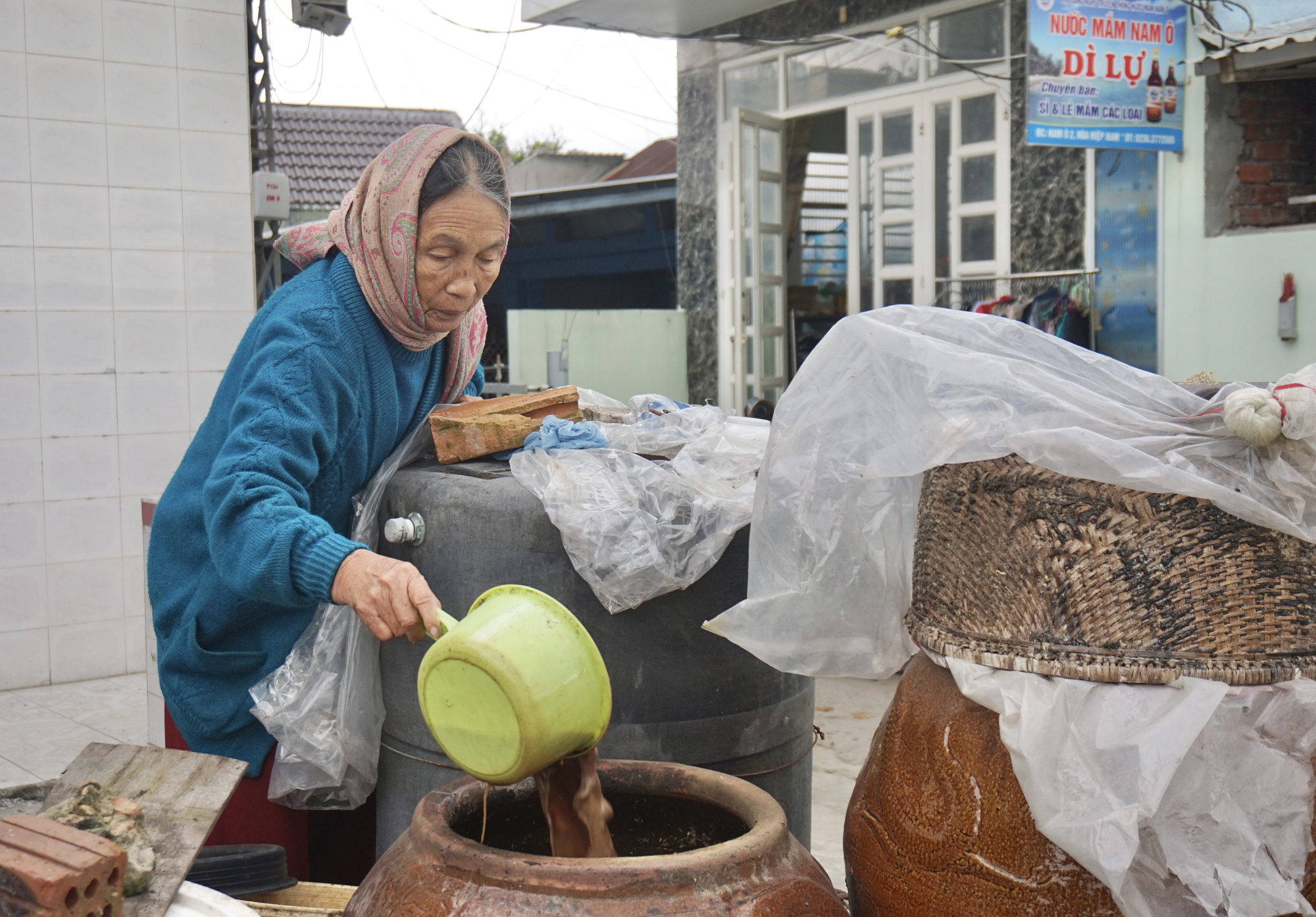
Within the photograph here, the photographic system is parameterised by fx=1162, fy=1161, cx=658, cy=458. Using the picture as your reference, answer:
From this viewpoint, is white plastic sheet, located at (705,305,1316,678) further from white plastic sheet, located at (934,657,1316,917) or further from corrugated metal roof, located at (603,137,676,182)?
corrugated metal roof, located at (603,137,676,182)

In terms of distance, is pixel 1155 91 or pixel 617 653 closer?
pixel 617 653

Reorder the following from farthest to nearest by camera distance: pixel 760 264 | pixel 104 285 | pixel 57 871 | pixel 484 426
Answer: pixel 760 264
pixel 104 285
pixel 484 426
pixel 57 871

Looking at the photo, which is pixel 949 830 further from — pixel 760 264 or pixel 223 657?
pixel 760 264

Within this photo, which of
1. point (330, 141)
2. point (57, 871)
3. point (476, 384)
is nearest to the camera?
point (57, 871)

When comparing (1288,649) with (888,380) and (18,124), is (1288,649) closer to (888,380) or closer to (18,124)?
(888,380)

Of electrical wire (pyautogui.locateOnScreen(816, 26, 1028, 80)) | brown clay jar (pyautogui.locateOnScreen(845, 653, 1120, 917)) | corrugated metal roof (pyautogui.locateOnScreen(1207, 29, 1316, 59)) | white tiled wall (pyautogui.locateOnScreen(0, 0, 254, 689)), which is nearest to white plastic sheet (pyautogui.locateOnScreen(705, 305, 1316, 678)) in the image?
brown clay jar (pyautogui.locateOnScreen(845, 653, 1120, 917))

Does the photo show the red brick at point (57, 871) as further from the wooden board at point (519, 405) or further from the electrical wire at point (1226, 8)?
the electrical wire at point (1226, 8)

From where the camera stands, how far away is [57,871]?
124cm

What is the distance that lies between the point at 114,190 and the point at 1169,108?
473 centimetres

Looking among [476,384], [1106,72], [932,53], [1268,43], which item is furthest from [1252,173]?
[476,384]

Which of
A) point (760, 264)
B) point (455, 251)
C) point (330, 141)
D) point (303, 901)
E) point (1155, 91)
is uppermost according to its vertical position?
point (330, 141)

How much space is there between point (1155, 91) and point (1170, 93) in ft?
0.37

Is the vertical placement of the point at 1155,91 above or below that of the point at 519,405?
above

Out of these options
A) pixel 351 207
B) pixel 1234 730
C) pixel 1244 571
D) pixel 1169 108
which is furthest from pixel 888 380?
pixel 1169 108
